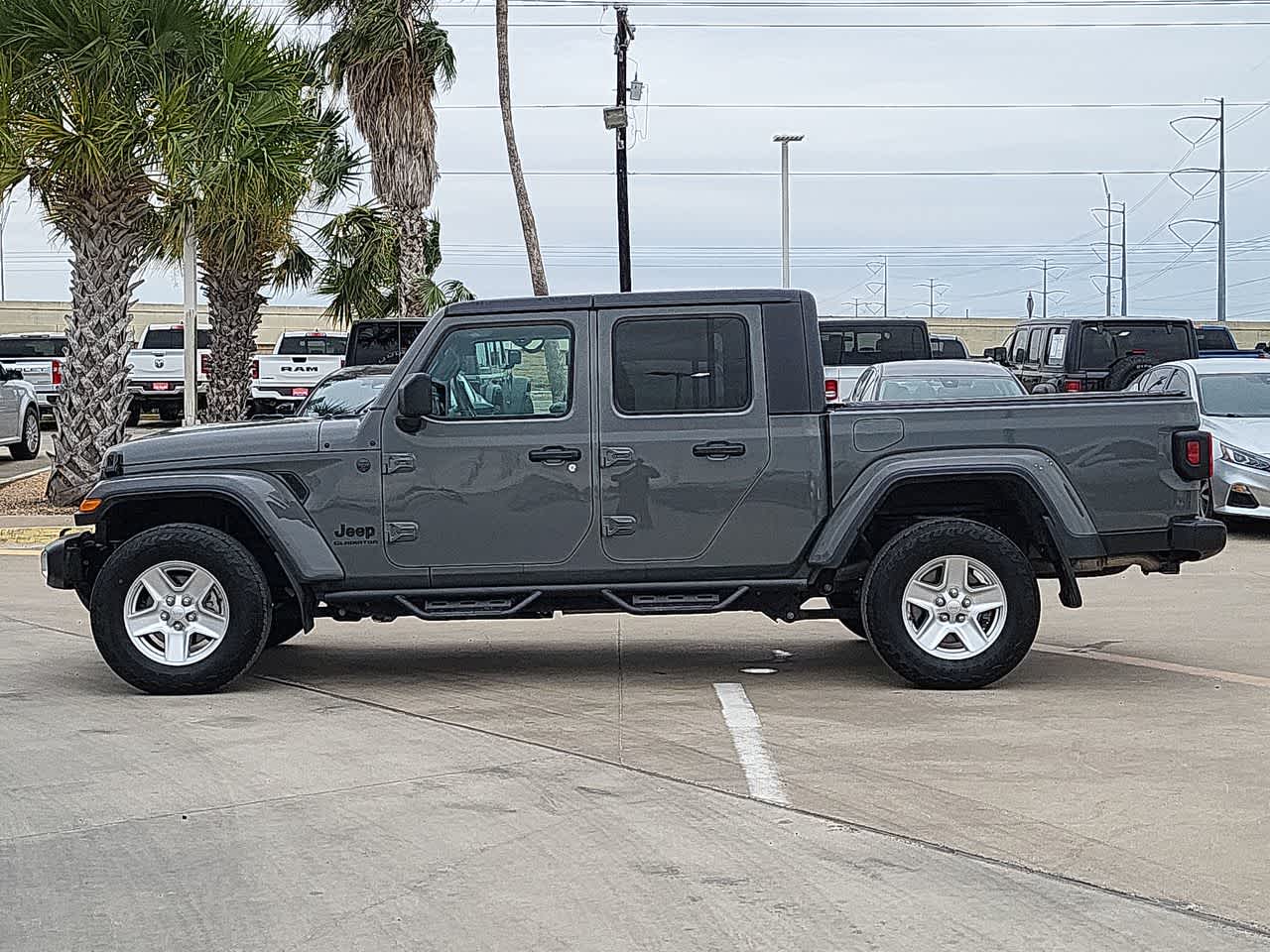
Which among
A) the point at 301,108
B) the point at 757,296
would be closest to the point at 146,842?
the point at 757,296

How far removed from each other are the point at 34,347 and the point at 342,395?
73.8 feet

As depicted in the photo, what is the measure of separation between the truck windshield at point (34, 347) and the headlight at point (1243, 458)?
87.5 ft

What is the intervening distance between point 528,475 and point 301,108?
11.7 m

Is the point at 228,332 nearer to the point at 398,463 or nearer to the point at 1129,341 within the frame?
the point at 1129,341

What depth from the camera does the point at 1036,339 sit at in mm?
25875

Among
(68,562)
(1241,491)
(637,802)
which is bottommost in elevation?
(637,802)

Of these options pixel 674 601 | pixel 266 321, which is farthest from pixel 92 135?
pixel 266 321

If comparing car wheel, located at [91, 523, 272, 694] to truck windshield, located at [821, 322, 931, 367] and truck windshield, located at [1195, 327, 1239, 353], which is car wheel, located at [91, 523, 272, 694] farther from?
truck windshield, located at [1195, 327, 1239, 353]

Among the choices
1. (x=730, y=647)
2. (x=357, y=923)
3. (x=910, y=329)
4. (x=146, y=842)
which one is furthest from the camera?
(x=910, y=329)

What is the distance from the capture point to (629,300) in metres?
8.79

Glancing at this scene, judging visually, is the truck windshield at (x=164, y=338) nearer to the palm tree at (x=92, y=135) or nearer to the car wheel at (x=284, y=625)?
the palm tree at (x=92, y=135)

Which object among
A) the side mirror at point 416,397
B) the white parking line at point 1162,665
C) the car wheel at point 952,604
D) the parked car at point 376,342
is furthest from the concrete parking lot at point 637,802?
the parked car at point 376,342

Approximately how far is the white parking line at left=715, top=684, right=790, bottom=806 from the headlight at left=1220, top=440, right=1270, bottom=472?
829 cm

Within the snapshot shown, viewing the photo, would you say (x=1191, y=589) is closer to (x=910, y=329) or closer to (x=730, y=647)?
(x=730, y=647)
